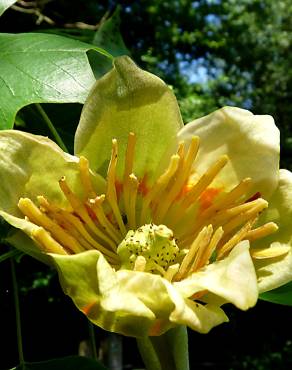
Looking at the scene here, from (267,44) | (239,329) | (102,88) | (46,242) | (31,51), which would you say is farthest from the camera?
(267,44)

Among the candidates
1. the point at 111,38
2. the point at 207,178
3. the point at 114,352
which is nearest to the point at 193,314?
the point at 207,178

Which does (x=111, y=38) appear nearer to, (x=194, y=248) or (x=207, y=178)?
(x=207, y=178)

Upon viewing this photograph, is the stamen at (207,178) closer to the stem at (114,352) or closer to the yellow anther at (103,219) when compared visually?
the yellow anther at (103,219)

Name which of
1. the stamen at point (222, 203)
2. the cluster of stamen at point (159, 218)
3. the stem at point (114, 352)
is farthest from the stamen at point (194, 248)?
the stem at point (114, 352)

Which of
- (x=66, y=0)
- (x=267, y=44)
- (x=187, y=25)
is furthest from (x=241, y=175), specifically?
(x=267, y=44)

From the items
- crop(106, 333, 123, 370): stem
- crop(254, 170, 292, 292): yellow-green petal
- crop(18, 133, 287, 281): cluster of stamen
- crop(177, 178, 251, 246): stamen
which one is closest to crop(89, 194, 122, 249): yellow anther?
crop(18, 133, 287, 281): cluster of stamen

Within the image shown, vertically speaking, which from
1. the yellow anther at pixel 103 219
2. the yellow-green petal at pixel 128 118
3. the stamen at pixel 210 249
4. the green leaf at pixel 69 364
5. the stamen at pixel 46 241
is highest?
the yellow-green petal at pixel 128 118

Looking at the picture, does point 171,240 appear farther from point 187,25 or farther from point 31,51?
point 187,25
